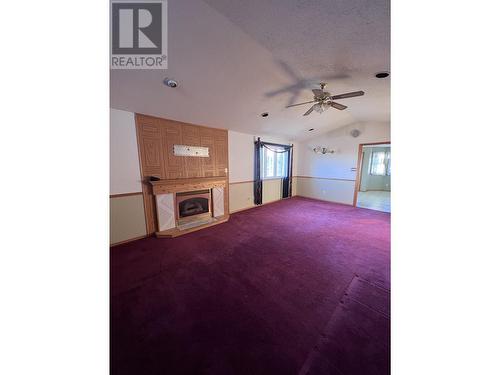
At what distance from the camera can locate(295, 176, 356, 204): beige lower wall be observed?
5.66 m

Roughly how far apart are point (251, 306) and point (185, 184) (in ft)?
8.76

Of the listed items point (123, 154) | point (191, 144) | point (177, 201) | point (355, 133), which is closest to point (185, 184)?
point (177, 201)

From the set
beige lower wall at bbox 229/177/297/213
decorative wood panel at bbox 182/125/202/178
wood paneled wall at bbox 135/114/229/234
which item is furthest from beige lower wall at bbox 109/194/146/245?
beige lower wall at bbox 229/177/297/213

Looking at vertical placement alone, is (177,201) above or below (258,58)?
below

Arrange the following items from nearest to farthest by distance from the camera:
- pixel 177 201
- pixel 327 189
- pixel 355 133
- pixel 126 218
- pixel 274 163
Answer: pixel 126 218 < pixel 177 201 < pixel 355 133 < pixel 274 163 < pixel 327 189

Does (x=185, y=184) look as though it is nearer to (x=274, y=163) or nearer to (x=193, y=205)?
(x=193, y=205)

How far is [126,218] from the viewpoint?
3.03m

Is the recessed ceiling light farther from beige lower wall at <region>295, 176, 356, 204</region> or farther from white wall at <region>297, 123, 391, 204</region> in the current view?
beige lower wall at <region>295, 176, 356, 204</region>

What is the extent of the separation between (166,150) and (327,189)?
5288 mm

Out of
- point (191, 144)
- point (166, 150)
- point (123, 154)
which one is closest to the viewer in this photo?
point (123, 154)

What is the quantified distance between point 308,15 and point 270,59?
0.76 meters

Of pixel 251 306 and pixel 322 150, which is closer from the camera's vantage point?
pixel 251 306

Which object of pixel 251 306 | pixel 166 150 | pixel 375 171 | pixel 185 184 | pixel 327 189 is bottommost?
pixel 251 306

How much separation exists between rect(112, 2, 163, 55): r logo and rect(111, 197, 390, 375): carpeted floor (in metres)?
2.61
